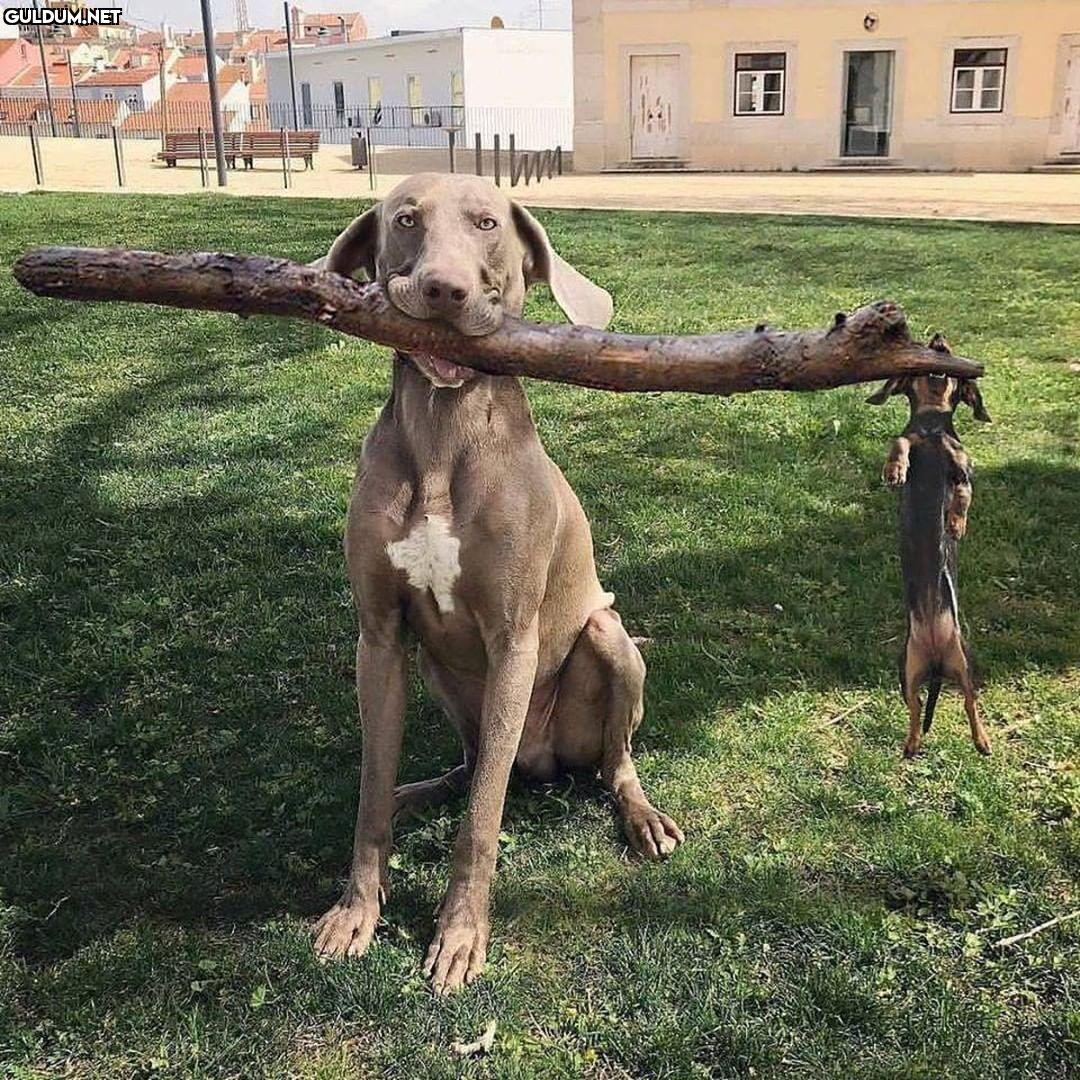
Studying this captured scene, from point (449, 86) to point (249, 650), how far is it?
44178 millimetres

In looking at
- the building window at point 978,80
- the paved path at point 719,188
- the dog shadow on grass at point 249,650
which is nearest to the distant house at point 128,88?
the paved path at point 719,188

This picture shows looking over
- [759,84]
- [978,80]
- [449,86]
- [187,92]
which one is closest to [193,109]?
[187,92]

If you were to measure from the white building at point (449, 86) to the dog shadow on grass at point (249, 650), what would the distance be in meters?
36.5

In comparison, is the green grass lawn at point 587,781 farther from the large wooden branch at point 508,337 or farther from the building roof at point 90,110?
the building roof at point 90,110

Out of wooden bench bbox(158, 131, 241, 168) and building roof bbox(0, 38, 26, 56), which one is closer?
wooden bench bbox(158, 131, 241, 168)

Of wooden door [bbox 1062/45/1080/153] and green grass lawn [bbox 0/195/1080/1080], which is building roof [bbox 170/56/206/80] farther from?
green grass lawn [bbox 0/195/1080/1080]

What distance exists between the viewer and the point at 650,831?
315cm

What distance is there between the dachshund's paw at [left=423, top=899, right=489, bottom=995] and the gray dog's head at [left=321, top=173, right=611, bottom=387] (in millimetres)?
1225

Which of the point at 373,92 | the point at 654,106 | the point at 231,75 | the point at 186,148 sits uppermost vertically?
the point at 231,75

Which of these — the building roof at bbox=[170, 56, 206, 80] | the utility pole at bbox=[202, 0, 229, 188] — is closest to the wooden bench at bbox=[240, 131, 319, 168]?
the utility pole at bbox=[202, 0, 229, 188]

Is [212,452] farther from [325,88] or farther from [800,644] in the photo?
[325,88]

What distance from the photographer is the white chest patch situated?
2713 mm

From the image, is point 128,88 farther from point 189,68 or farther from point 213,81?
point 213,81

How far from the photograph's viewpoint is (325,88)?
5253 centimetres
